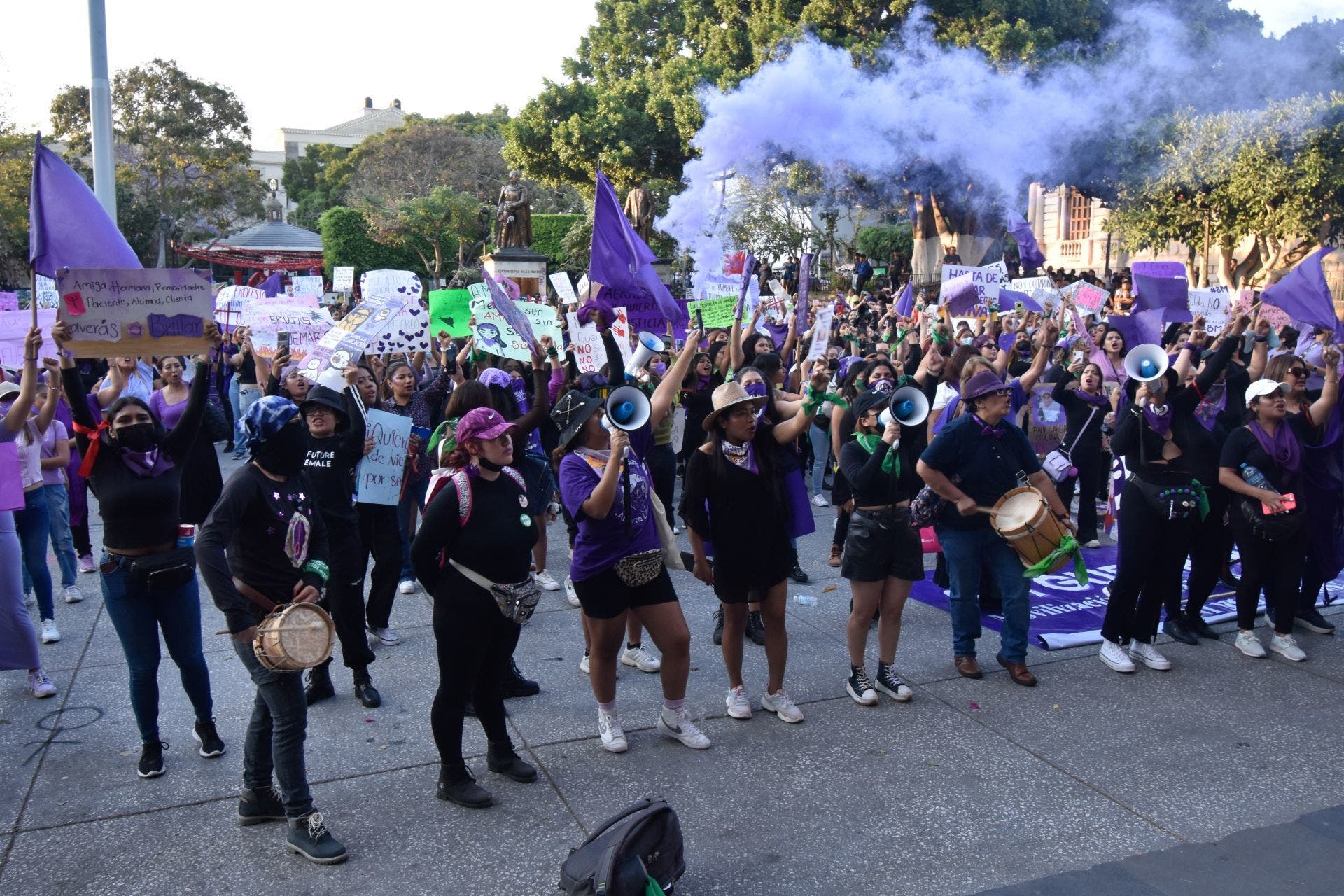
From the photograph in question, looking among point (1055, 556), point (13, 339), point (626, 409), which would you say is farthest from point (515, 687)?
point (13, 339)

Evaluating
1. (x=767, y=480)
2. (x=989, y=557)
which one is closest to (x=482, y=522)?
(x=767, y=480)

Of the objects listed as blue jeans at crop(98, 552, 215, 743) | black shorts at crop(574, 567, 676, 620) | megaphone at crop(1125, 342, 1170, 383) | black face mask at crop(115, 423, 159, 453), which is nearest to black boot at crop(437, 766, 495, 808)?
black shorts at crop(574, 567, 676, 620)

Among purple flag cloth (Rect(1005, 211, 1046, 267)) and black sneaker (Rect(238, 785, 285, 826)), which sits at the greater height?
purple flag cloth (Rect(1005, 211, 1046, 267))

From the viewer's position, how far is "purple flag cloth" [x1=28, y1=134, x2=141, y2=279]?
5160mm

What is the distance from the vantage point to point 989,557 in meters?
5.73

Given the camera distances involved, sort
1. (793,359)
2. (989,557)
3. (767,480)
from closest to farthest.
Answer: (767,480)
(989,557)
(793,359)

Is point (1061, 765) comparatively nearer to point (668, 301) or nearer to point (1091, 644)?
point (1091, 644)

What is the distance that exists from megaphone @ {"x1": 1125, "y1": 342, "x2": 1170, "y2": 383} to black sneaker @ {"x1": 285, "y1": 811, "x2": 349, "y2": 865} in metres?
4.70

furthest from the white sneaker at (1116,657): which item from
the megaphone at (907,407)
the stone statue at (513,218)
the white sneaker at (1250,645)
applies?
the stone statue at (513,218)

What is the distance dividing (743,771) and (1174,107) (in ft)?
80.4

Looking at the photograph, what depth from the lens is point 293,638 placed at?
3.85 metres

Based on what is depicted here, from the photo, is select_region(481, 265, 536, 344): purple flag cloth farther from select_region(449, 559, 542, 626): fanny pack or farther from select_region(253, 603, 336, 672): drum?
select_region(253, 603, 336, 672): drum

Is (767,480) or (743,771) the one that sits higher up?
(767,480)

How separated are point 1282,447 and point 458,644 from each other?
4.75 metres
